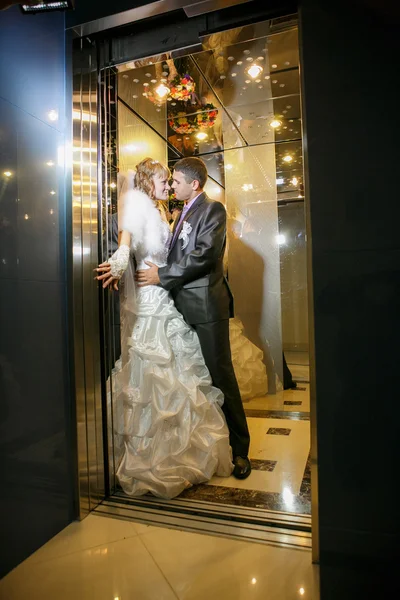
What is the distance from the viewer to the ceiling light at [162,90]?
273cm

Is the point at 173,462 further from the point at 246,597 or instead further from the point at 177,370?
the point at 246,597

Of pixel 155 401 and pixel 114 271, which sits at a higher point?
pixel 114 271

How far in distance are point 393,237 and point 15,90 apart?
1543 mm

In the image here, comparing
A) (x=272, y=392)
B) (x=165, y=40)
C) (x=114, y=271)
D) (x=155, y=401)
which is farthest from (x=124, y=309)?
(x=272, y=392)

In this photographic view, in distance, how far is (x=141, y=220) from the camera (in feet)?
7.93

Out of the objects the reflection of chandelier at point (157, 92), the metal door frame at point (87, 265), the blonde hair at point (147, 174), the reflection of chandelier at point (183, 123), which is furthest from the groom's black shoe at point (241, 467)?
the reflection of chandelier at point (183, 123)

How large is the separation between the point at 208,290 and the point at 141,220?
58 centimetres

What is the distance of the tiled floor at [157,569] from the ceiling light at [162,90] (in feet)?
8.65

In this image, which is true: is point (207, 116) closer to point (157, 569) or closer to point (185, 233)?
point (185, 233)

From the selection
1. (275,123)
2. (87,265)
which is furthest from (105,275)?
(275,123)

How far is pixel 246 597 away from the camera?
1.41 meters

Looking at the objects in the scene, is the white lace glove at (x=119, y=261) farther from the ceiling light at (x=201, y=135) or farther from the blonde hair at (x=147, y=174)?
the ceiling light at (x=201, y=135)

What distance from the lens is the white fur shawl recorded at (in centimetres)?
238

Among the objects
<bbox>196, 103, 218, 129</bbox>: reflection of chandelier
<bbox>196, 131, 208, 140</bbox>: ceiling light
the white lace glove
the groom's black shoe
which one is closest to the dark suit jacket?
the white lace glove
